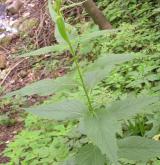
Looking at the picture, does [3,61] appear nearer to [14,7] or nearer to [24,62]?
[24,62]

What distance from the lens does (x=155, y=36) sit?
4547mm

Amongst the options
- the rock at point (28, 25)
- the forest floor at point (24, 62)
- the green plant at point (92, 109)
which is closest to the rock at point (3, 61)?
the forest floor at point (24, 62)

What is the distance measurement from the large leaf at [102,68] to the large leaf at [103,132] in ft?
0.49

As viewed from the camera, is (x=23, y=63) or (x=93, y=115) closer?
(x=93, y=115)

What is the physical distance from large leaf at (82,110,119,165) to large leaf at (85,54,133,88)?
0.15 m

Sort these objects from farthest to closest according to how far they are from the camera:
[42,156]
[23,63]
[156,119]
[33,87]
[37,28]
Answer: [37,28], [23,63], [42,156], [156,119], [33,87]

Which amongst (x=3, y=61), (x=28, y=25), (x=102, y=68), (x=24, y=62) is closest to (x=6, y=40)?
(x=28, y=25)

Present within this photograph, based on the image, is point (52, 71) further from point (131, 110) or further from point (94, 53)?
point (131, 110)

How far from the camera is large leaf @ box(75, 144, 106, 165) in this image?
1534 millimetres

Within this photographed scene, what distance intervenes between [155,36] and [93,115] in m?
3.26

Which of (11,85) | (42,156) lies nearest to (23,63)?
(11,85)

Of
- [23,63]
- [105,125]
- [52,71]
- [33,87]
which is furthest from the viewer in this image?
[23,63]

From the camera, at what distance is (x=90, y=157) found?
1.55 meters

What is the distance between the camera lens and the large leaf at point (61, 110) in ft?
4.92
